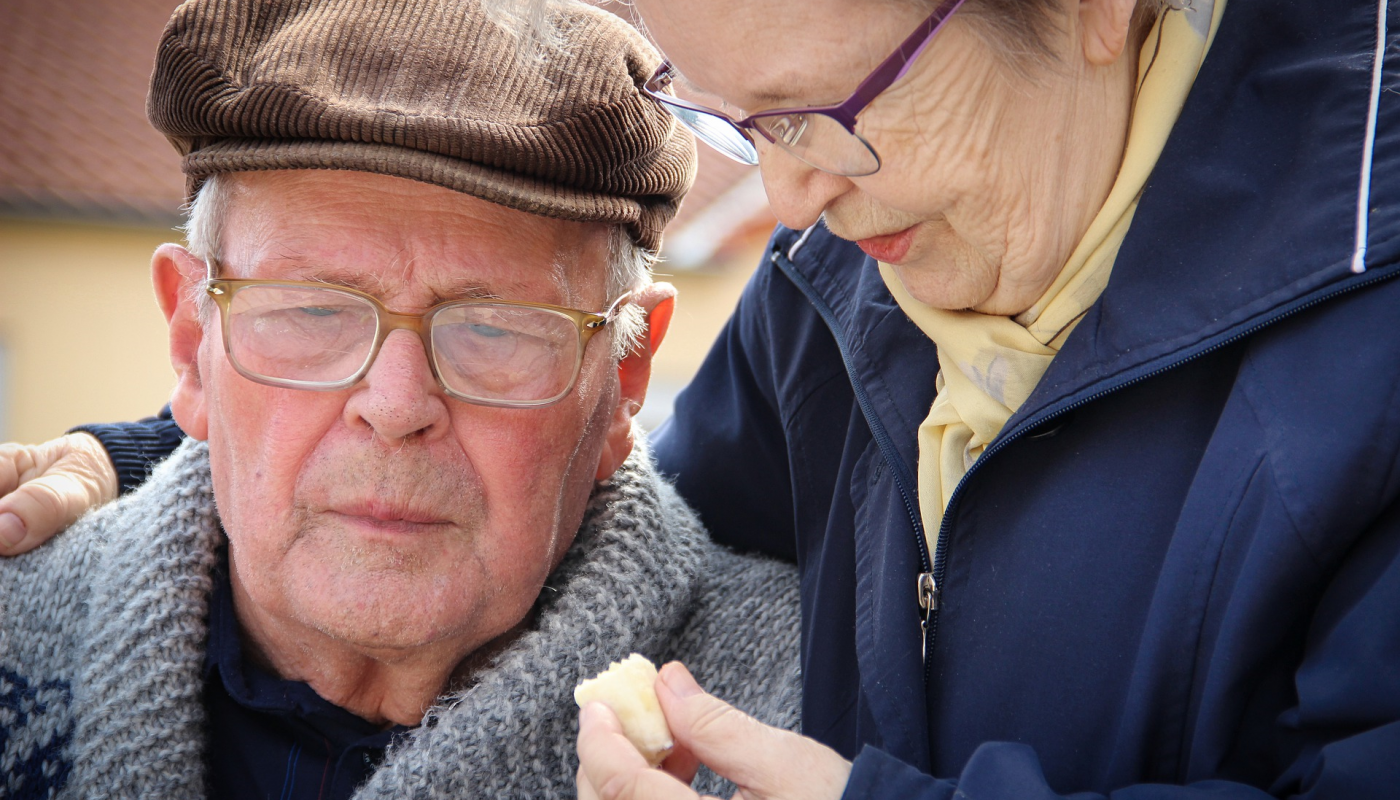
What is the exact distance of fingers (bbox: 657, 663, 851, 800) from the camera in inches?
54.2

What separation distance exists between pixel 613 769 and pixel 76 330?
35.5ft

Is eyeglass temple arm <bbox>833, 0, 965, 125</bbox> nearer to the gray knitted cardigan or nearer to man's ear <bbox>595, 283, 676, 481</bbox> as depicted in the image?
man's ear <bbox>595, 283, 676, 481</bbox>

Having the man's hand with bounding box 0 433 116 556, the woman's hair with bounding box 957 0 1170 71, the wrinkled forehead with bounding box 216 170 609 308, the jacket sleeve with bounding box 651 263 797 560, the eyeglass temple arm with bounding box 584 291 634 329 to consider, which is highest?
the woman's hair with bounding box 957 0 1170 71

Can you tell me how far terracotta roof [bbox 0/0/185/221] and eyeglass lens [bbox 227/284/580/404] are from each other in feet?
32.2

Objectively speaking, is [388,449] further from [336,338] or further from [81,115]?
[81,115]

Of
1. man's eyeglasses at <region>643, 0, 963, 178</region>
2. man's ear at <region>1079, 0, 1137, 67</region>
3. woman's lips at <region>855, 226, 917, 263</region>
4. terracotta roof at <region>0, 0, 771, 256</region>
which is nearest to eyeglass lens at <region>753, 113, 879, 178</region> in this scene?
man's eyeglasses at <region>643, 0, 963, 178</region>

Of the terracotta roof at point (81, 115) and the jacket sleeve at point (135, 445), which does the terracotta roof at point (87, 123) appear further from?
the jacket sleeve at point (135, 445)

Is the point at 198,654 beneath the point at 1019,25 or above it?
beneath

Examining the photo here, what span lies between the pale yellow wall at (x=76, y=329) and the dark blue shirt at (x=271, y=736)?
9134 mm

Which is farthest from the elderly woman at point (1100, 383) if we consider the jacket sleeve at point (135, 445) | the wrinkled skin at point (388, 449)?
the jacket sleeve at point (135, 445)

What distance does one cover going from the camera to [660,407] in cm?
1264

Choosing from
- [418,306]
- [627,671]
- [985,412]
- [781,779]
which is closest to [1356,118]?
[985,412]

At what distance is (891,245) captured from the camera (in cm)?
177

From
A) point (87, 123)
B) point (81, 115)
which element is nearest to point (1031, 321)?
point (87, 123)
